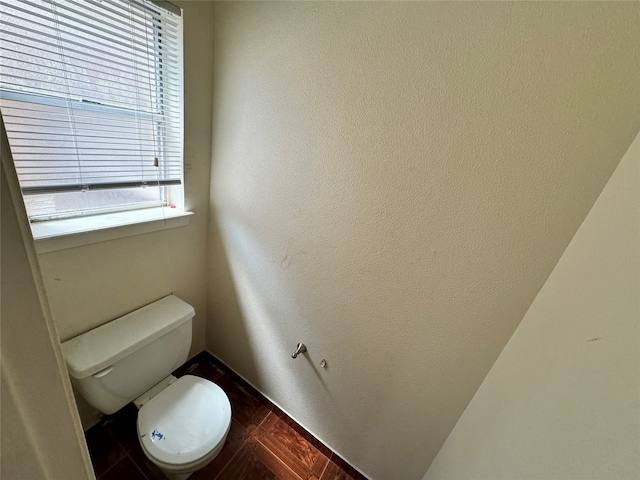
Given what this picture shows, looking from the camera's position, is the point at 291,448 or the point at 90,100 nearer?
the point at 90,100

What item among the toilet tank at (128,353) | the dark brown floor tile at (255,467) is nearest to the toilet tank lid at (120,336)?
the toilet tank at (128,353)

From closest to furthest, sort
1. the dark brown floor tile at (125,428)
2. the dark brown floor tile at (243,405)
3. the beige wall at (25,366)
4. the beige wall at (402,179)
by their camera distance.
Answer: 1. the beige wall at (25,366)
2. the beige wall at (402,179)
3. the dark brown floor tile at (125,428)
4. the dark brown floor tile at (243,405)

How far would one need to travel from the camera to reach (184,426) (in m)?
0.97

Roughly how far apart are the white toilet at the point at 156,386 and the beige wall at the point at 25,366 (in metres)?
0.79

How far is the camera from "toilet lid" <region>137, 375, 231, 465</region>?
0.89 meters

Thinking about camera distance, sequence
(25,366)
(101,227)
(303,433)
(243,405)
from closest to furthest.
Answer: (25,366) < (101,227) < (303,433) < (243,405)

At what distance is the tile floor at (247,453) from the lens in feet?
3.66

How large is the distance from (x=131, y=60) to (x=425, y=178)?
Answer: 1.18 m

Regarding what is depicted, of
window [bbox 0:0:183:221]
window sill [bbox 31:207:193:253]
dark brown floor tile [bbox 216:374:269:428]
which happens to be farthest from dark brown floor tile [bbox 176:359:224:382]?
window [bbox 0:0:183:221]

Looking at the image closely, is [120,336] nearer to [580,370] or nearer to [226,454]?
[226,454]

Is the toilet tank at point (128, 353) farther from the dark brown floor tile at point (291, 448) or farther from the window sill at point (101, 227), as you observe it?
the dark brown floor tile at point (291, 448)

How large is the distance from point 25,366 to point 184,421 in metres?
0.99

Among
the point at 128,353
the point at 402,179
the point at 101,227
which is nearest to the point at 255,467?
the point at 128,353

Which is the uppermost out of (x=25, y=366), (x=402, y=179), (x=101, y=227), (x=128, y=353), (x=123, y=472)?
(x=402, y=179)
